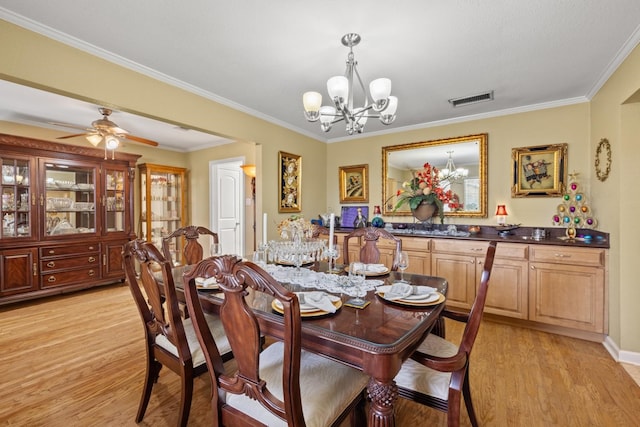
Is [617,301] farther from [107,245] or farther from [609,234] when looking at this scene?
[107,245]

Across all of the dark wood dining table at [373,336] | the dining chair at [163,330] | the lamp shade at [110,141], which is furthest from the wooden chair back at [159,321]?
the lamp shade at [110,141]

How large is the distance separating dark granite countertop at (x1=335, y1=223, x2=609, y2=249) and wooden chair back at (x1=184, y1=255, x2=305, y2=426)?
270cm

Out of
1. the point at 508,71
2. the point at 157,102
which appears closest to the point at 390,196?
the point at 508,71

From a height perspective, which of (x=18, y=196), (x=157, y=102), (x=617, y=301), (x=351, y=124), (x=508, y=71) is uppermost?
(x=508, y=71)

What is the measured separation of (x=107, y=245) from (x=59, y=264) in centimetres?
58

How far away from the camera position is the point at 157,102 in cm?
251

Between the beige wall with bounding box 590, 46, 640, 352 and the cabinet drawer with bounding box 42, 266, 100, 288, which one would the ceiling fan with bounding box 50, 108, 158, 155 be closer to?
the cabinet drawer with bounding box 42, 266, 100, 288

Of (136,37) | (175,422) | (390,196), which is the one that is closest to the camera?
(175,422)

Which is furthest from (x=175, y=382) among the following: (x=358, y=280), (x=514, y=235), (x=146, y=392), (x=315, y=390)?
(x=514, y=235)

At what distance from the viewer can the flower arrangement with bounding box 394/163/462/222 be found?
354 cm

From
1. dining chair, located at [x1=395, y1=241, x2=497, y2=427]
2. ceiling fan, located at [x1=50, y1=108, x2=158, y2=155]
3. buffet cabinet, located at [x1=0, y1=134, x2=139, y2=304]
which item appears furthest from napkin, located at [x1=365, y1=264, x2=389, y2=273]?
buffet cabinet, located at [x1=0, y1=134, x2=139, y2=304]

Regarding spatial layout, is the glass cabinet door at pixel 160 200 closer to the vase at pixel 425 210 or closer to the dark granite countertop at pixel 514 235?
the dark granite countertop at pixel 514 235

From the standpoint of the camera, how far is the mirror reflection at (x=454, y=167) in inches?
138

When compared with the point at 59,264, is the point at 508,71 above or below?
above
